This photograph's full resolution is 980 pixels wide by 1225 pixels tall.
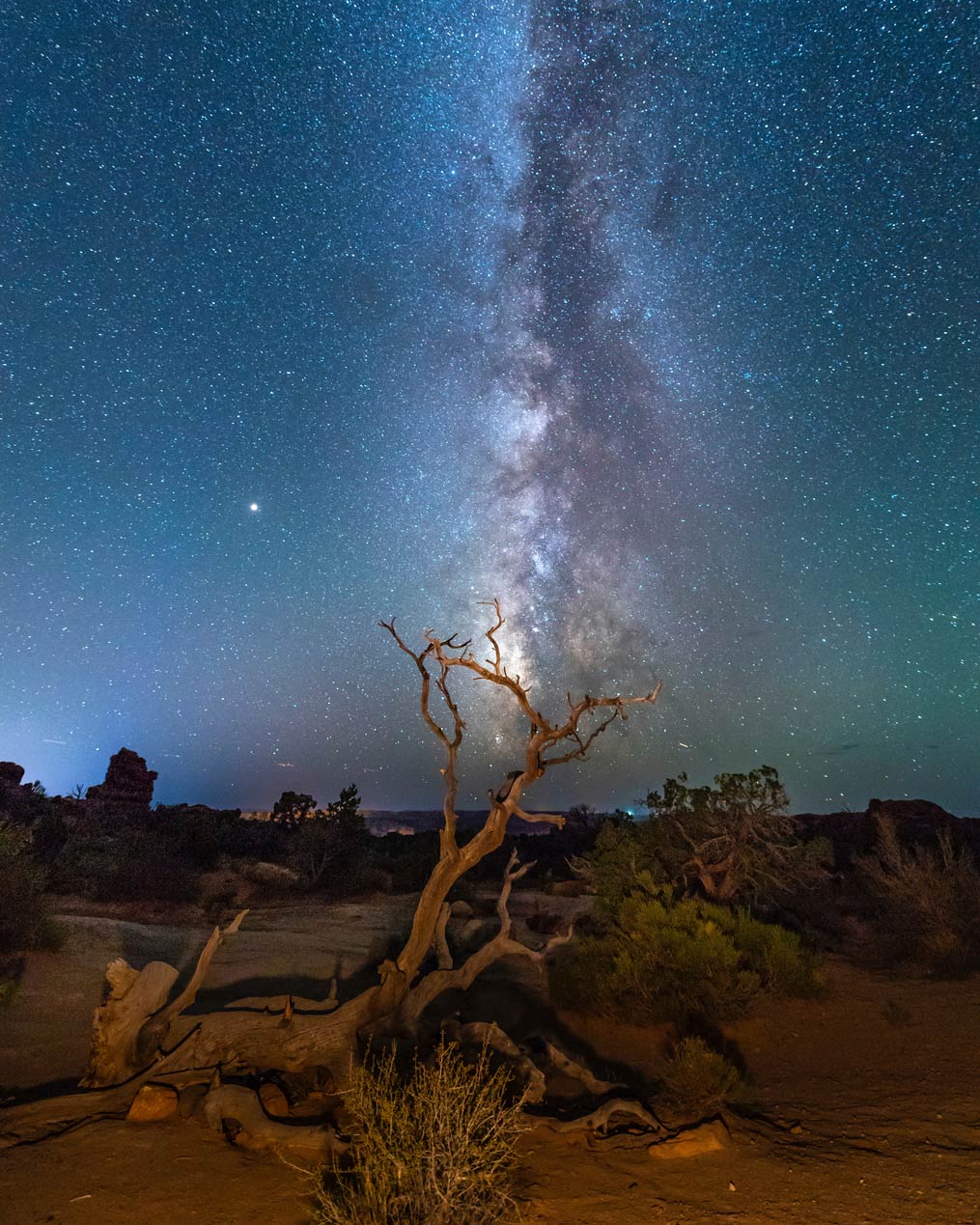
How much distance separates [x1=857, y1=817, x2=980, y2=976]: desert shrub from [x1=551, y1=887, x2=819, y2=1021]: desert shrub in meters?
2.88

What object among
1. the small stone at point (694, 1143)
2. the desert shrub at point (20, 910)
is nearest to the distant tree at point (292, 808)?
the desert shrub at point (20, 910)

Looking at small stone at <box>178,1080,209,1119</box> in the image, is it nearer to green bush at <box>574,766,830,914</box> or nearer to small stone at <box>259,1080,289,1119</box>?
small stone at <box>259,1080,289,1119</box>

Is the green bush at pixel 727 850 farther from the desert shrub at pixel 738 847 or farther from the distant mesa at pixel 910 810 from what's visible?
the distant mesa at pixel 910 810

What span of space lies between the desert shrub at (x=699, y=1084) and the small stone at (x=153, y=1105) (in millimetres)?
4652

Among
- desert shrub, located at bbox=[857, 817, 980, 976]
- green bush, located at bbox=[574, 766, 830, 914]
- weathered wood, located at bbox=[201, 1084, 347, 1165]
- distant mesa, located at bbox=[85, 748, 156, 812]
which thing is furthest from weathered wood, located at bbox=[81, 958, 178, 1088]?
distant mesa, located at bbox=[85, 748, 156, 812]

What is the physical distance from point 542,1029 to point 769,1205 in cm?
493

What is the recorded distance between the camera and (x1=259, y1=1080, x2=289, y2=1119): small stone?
18.9ft

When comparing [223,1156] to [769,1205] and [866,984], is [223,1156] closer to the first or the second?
[769,1205]

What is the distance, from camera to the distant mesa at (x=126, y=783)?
3684 cm

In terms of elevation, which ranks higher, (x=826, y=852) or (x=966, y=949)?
(x=826, y=852)

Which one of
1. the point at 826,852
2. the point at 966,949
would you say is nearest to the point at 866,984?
the point at 966,949

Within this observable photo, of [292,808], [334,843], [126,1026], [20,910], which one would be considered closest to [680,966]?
[126,1026]

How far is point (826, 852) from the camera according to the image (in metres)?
15.5

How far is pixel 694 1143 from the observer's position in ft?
17.6
